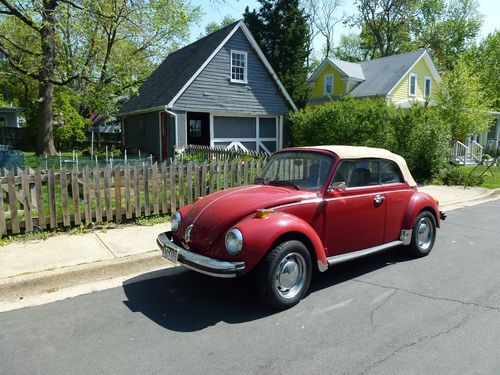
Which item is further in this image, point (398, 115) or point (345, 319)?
point (398, 115)

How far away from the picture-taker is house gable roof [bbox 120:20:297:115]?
1742 centimetres

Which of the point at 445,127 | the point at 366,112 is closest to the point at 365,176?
the point at 366,112

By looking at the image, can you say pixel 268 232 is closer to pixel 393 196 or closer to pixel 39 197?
pixel 393 196

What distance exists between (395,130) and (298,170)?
35.9 ft

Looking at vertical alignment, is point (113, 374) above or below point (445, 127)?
below

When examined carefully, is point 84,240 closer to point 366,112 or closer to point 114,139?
point 366,112

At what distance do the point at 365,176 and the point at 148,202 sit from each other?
4269 millimetres

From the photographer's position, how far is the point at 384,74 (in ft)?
88.8

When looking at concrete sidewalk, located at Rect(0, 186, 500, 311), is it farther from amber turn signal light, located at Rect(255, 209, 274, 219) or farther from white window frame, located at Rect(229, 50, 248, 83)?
white window frame, located at Rect(229, 50, 248, 83)

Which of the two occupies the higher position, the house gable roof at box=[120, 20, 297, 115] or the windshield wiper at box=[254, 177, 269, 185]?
the house gable roof at box=[120, 20, 297, 115]

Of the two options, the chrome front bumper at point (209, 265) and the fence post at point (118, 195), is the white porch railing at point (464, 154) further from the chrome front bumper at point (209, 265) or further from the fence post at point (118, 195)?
the chrome front bumper at point (209, 265)

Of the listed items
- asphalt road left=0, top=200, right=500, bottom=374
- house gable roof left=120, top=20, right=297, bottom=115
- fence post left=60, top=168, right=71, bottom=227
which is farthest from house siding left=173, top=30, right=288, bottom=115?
asphalt road left=0, top=200, right=500, bottom=374

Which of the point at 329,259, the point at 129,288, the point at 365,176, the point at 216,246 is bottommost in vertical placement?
Answer: the point at 129,288

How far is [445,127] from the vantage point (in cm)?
1453
